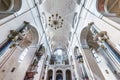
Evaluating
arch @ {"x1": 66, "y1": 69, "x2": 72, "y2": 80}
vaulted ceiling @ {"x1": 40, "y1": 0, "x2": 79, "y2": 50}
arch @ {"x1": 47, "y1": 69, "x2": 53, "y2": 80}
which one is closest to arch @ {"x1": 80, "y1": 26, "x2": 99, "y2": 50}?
vaulted ceiling @ {"x1": 40, "y1": 0, "x2": 79, "y2": 50}

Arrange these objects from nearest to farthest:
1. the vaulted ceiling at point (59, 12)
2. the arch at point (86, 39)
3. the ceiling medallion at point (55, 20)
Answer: the arch at point (86, 39), the vaulted ceiling at point (59, 12), the ceiling medallion at point (55, 20)

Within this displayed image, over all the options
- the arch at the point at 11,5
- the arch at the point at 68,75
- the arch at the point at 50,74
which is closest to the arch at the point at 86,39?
the arch at the point at 11,5

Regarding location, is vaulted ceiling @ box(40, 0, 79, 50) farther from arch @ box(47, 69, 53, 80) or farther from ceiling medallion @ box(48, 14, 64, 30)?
arch @ box(47, 69, 53, 80)

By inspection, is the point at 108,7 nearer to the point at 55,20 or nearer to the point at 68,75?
the point at 55,20

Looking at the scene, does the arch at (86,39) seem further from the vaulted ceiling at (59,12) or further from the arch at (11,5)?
the arch at (11,5)

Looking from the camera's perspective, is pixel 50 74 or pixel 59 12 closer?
pixel 59 12

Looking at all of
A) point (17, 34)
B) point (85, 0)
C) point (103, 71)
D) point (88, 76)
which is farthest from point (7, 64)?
point (85, 0)

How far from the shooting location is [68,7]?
13211mm

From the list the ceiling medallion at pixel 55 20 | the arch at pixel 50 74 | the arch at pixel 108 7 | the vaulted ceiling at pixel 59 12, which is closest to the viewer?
the arch at pixel 108 7

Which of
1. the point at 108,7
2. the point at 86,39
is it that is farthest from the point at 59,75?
the point at 108,7

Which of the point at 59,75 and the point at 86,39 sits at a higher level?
the point at 59,75

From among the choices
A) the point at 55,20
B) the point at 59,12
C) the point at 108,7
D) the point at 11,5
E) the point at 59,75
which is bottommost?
the point at 11,5

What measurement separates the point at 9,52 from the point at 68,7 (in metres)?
8.50

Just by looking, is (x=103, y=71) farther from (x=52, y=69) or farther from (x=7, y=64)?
(x=52, y=69)
